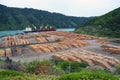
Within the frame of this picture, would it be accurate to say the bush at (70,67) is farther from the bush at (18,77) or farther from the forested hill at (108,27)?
the forested hill at (108,27)

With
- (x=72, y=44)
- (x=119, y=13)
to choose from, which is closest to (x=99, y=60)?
(x=72, y=44)

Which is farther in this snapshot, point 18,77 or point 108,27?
point 108,27

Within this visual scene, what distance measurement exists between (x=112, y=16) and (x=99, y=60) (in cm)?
8990

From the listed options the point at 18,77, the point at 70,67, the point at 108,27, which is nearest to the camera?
the point at 18,77

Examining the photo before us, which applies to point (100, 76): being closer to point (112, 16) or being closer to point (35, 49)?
point (35, 49)

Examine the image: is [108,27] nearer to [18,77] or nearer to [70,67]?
[70,67]

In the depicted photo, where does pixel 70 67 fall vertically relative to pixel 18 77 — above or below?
below

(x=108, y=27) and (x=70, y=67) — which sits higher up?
(x=70, y=67)

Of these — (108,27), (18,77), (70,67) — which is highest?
(18,77)

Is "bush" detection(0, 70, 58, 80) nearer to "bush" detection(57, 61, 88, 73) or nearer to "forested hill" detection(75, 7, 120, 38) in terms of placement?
"bush" detection(57, 61, 88, 73)

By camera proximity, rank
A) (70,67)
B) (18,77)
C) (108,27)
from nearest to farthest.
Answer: (18,77), (70,67), (108,27)

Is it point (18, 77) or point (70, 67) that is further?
point (70, 67)

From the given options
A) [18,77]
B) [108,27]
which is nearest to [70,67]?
[18,77]

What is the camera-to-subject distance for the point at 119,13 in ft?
432
